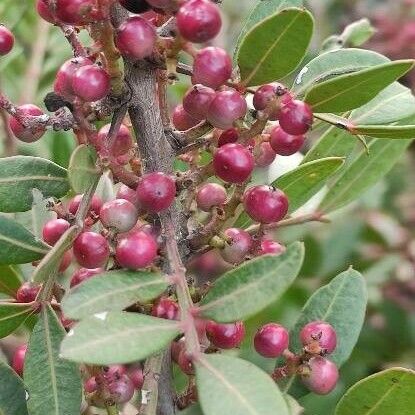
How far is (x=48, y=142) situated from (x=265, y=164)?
2.42 ft

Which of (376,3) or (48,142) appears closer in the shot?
(48,142)

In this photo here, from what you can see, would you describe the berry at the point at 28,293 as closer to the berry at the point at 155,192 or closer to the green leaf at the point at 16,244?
the green leaf at the point at 16,244

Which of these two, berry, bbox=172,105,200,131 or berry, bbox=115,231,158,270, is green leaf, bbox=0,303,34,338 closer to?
berry, bbox=115,231,158,270

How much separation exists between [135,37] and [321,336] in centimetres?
36

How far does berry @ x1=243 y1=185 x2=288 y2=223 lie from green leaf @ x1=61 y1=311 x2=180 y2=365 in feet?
0.53

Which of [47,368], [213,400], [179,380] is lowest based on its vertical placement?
[179,380]

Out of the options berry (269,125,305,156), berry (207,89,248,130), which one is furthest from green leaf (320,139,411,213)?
berry (207,89,248,130)

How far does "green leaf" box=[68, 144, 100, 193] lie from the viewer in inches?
31.2

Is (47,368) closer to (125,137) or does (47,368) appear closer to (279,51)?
(125,137)

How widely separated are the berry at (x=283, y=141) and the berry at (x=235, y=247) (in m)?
0.09

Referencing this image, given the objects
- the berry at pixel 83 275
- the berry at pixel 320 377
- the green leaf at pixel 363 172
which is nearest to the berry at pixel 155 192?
the berry at pixel 83 275

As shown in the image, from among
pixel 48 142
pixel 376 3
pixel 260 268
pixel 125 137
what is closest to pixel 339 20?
pixel 376 3

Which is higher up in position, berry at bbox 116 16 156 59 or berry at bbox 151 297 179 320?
berry at bbox 116 16 156 59

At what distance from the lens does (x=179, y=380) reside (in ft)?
4.07
